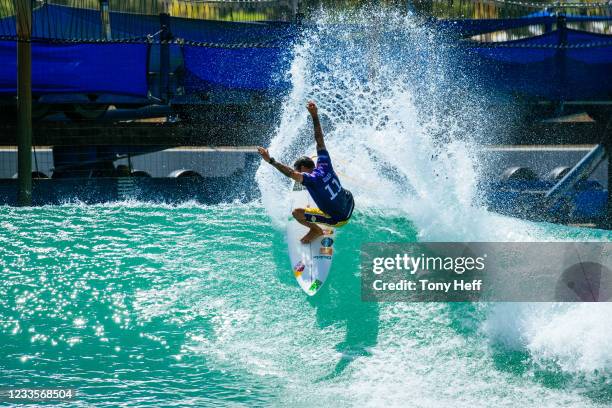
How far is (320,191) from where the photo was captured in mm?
7359

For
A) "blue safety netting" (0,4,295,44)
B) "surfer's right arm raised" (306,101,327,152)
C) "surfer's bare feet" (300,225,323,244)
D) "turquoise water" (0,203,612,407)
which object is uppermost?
"blue safety netting" (0,4,295,44)

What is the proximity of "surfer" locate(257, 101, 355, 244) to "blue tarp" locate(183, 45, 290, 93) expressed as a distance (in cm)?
608

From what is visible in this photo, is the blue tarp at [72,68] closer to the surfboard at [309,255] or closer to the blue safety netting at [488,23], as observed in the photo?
the blue safety netting at [488,23]

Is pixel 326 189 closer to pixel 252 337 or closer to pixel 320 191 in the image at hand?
pixel 320 191

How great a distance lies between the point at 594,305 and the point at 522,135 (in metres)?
9.21

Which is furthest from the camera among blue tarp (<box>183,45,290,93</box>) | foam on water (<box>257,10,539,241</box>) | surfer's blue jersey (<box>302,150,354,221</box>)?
blue tarp (<box>183,45,290,93</box>)

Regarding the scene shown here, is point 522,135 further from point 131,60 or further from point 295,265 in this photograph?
point 295,265

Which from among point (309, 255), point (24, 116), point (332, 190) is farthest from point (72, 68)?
point (332, 190)

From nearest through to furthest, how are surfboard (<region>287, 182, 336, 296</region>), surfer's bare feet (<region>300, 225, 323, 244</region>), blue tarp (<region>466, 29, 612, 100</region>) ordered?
surfboard (<region>287, 182, 336, 296</region>), surfer's bare feet (<region>300, 225, 323, 244</region>), blue tarp (<region>466, 29, 612, 100</region>)

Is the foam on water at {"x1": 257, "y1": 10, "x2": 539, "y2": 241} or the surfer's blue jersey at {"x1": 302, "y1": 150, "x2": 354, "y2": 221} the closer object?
the surfer's blue jersey at {"x1": 302, "y1": 150, "x2": 354, "y2": 221}

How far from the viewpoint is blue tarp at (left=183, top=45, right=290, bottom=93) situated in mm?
13391

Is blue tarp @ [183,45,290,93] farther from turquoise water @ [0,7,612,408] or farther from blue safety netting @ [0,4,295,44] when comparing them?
turquoise water @ [0,7,612,408]

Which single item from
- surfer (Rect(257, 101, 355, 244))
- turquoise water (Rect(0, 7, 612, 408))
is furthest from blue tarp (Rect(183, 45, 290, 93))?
surfer (Rect(257, 101, 355, 244))

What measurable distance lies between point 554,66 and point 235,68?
5.47m
